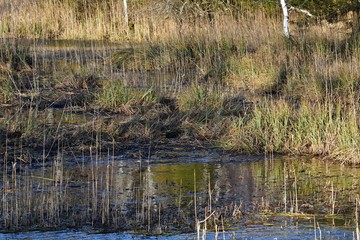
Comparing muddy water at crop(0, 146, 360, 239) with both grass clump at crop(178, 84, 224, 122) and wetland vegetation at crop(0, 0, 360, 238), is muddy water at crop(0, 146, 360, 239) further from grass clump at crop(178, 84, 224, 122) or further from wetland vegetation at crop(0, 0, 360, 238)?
grass clump at crop(178, 84, 224, 122)

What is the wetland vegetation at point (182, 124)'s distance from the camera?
25.2ft

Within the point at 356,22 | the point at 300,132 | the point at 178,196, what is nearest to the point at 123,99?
the point at 300,132

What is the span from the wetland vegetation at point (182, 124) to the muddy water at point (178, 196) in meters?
0.02

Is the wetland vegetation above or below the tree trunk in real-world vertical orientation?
below

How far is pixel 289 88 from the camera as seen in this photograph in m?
13.6

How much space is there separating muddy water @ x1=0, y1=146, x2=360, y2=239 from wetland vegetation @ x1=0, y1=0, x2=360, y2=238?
2 cm

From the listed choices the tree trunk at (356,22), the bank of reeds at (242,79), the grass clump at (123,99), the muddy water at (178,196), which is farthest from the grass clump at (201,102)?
the tree trunk at (356,22)

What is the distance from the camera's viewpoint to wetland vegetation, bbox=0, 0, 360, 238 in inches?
302

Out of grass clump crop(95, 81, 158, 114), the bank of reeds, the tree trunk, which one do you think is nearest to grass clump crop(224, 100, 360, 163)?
the bank of reeds

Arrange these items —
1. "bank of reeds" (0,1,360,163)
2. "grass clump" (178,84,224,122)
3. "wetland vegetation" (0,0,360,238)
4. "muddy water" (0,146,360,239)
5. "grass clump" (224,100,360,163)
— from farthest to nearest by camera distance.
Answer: "grass clump" (178,84,224,122) < "bank of reeds" (0,1,360,163) < "grass clump" (224,100,360,163) < "wetland vegetation" (0,0,360,238) < "muddy water" (0,146,360,239)

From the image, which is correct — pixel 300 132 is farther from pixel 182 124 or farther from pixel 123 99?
pixel 123 99

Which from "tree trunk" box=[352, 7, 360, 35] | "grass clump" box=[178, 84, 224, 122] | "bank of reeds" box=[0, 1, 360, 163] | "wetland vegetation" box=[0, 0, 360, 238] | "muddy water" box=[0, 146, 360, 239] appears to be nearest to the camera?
"muddy water" box=[0, 146, 360, 239]

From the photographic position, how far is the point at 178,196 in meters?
8.23

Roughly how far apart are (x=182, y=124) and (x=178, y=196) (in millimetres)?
3348
